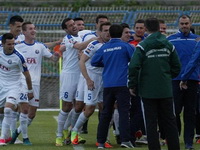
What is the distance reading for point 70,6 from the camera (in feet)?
99.7

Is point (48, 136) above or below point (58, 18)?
below

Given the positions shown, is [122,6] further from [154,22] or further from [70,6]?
[154,22]

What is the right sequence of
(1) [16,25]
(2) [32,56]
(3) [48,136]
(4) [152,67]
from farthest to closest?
(3) [48,136]
(1) [16,25]
(2) [32,56]
(4) [152,67]

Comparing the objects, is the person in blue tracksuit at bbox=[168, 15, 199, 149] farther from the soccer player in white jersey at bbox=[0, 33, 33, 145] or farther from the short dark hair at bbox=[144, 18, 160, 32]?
the soccer player in white jersey at bbox=[0, 33, 33, 145]

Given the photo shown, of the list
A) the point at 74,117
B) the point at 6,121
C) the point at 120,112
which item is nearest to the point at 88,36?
the point at 74,117

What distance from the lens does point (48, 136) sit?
14.9 metres

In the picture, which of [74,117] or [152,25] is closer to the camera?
[152,25]

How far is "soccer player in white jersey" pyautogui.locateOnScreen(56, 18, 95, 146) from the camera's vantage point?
13.4 m

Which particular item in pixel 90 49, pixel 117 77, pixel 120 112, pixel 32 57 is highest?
pixel 90 49

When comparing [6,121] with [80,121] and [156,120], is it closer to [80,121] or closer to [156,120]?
[80,121]

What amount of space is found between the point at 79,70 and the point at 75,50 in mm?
390

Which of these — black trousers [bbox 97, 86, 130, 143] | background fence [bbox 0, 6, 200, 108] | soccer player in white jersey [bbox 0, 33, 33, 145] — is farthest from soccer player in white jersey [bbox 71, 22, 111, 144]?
background fence [bbox 0, 6, 200, 108]

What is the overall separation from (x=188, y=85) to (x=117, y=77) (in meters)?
1.23

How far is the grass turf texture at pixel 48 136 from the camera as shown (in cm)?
1251
